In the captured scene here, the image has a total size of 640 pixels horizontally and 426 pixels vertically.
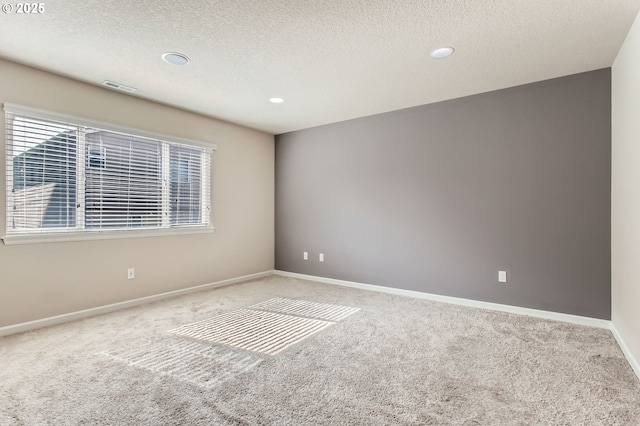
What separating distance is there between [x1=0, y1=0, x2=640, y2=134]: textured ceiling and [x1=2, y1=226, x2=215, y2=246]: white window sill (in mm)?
1544

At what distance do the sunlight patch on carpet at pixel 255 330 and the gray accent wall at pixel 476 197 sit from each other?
1667 mm

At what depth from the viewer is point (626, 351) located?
8.09ft

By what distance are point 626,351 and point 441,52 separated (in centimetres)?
269

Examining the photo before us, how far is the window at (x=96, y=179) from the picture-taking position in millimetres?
3020

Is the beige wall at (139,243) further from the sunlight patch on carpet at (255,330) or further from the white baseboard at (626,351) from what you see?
the white baseboard at (626,351)

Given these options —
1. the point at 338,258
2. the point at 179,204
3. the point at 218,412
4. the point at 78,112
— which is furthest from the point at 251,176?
the point at 218,412

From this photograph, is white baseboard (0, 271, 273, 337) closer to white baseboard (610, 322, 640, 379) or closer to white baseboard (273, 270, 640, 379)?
white baseboard (273, 270, 640, 379)

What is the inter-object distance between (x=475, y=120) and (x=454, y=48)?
1.32 m

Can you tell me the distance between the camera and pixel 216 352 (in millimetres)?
2551

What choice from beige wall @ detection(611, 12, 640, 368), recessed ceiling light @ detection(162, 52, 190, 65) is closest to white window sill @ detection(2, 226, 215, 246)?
recessed ceiling light @ detection(162, 52, 190, 65)

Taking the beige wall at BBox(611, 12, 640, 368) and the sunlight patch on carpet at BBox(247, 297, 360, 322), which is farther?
the sunlight patch on carpet at BBox(247, 297, 360, 322)

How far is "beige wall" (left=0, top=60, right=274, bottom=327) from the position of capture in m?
3.00

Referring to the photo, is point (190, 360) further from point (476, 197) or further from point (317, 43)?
point (476, 197)

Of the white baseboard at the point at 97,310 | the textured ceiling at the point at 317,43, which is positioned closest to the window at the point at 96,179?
the textured ceiling at the point at 317,43
